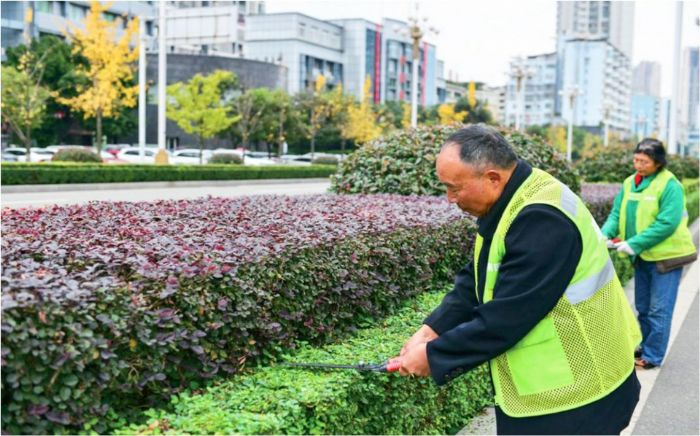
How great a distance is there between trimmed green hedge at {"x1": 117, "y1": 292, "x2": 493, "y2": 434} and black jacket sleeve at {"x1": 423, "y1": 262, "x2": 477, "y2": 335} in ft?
1.82

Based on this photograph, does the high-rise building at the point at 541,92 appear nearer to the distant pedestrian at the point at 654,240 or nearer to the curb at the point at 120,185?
the curb at the point at 120,185

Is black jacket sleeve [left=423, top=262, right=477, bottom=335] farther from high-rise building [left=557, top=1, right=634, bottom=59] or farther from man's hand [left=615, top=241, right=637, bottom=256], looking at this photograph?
high-rise building [left=557, top=1, right=634, bottom=59]

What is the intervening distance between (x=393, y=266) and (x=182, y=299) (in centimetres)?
200

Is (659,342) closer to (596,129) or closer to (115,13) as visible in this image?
(115,13)

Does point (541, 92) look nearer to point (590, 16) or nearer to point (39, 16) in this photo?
point (590, 16)

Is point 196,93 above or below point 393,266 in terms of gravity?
above

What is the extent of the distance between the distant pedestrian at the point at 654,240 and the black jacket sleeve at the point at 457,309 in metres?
3.44

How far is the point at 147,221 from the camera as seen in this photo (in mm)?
4500

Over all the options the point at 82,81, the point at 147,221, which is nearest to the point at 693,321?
the point at 147,221

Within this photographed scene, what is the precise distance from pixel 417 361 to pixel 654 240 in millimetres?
3843

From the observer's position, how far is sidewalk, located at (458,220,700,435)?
4660 mm

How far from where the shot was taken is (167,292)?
2.86 meters

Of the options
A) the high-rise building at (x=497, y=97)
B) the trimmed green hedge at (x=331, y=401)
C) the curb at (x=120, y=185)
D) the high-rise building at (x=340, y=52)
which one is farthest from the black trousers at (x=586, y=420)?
the high-rise building at (x=497, y=97)

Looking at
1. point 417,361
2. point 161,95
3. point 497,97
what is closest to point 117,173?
point 161,95
